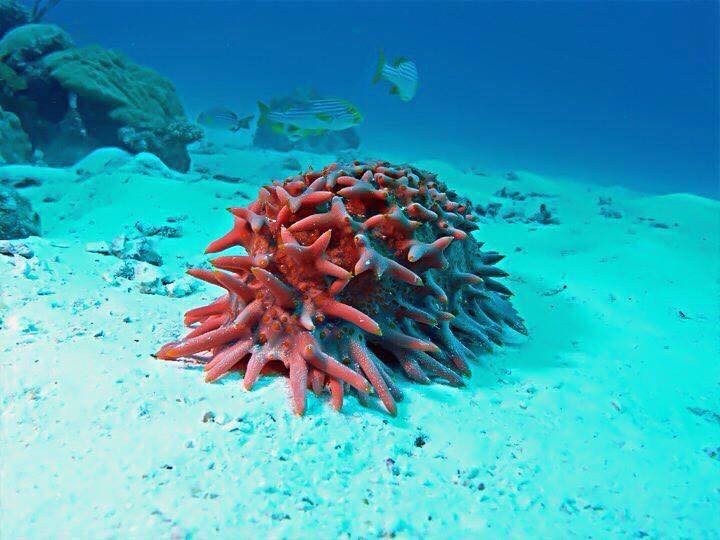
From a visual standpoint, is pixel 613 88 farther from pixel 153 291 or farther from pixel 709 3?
pixel 153 291

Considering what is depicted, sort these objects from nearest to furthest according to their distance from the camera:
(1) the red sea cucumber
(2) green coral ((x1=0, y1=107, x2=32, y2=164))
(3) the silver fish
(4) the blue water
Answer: (1) the red sea cucumber
(2) green coral ((x1=0, y1=107, x2=32, y2=164))
(3) the silver fish
(4) the blue water

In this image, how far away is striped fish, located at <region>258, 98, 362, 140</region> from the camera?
26.1 feet

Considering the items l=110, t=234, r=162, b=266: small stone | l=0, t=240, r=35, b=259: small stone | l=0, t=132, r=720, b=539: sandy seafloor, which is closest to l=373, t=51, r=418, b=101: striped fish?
l=110, t=234, r=162, b=266: small stone

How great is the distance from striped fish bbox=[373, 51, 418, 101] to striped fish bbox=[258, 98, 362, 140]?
759mm

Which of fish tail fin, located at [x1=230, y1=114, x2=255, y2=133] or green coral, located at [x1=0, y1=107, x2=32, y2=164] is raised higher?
fish tail fin, located at [x1=230, y1=114, x2=255, y2=133]

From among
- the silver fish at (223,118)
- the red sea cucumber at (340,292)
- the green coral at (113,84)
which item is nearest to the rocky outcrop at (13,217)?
the red sea cucumber at (340,292)

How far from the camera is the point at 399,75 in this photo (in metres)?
8.12

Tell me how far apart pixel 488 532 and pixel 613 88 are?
92.8 metres

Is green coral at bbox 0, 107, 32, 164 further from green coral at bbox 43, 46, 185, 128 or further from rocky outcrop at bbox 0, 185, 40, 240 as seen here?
rocky outcrop at bbox 0, 185, 40, 240

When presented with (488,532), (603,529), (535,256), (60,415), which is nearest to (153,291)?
(60,415)

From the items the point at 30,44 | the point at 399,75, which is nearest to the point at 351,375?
the point at 399,75

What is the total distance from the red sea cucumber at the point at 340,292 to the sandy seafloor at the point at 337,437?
0.18 meters

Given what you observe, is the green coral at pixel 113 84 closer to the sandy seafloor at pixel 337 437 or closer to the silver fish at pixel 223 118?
the silver fish at pixel 223 118

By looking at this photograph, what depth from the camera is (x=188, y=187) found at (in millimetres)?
8180
